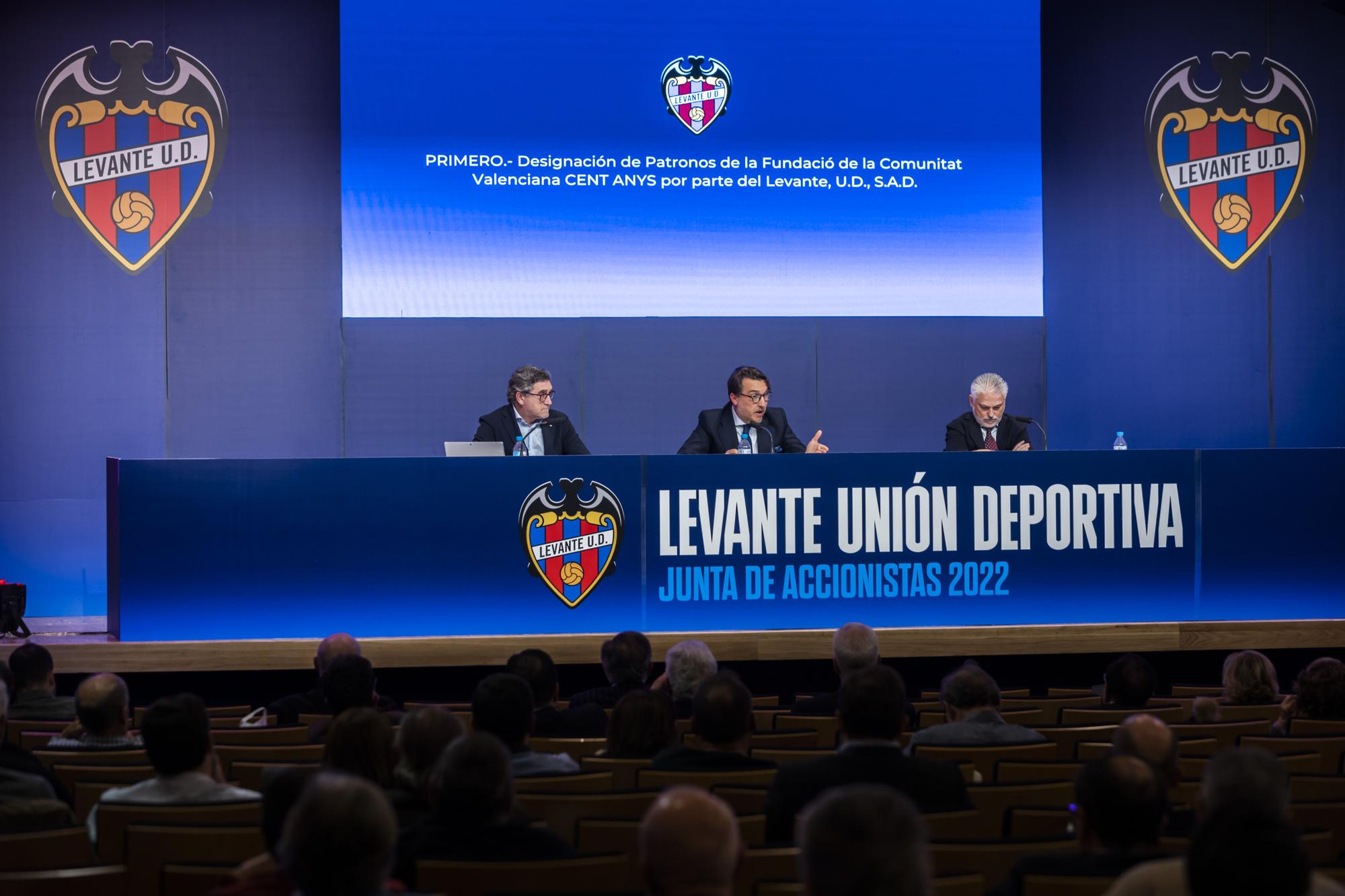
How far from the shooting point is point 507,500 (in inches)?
252

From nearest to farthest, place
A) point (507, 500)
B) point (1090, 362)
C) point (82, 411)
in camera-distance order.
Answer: point (507, 500) → point (82, 411) → point (1090, 362)

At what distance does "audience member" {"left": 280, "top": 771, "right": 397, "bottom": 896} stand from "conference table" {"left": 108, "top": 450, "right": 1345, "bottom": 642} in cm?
444

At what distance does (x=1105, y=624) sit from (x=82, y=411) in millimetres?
6482

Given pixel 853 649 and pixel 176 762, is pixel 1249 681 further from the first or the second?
pixel 176 762

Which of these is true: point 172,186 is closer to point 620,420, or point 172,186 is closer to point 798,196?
point 620,420

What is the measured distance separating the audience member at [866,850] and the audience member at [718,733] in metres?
1.84

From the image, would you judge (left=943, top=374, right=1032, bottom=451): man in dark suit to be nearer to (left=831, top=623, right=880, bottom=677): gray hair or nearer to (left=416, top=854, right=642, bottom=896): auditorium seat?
(left=831, top=623, right=880, bottom=677): gray hair

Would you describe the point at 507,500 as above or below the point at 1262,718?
above

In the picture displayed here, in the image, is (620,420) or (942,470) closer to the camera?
(942,470)

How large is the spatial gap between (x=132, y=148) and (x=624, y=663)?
580cm

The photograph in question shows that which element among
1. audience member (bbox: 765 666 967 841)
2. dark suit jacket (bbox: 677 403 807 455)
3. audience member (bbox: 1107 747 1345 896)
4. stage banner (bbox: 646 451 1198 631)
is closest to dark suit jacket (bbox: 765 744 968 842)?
audience member (bbox: 765 666 967 841)

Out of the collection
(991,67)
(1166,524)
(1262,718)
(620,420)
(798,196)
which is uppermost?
(991,67)

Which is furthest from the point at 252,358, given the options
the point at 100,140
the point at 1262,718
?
the point at 1262,718

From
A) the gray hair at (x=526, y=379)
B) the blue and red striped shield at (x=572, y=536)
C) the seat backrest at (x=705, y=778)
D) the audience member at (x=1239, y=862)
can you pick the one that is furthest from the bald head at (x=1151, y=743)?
the gray hair at (x=526, y=379)
